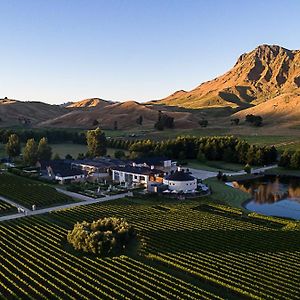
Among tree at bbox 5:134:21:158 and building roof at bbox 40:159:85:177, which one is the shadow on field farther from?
tree at bbox 5:134:21:158

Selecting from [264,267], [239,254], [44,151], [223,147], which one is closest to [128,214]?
[239,254]

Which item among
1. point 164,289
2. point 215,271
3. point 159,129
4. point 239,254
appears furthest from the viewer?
point 159,129

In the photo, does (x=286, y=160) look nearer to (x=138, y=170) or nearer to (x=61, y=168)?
(x=138, y=170)

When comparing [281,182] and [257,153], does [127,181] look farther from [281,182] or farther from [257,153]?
[257,153]

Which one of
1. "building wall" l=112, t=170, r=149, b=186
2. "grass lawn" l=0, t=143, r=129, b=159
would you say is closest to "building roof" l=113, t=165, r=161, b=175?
"building wall" l=112, t=170, r=149, b=186

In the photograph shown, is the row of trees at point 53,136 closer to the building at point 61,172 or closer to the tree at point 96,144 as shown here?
the tree at point 96,144

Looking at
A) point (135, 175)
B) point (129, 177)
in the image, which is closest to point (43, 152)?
point (129, 177)

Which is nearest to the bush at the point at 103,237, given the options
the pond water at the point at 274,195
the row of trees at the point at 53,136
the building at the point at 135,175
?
the pond water at the point at 274,195
